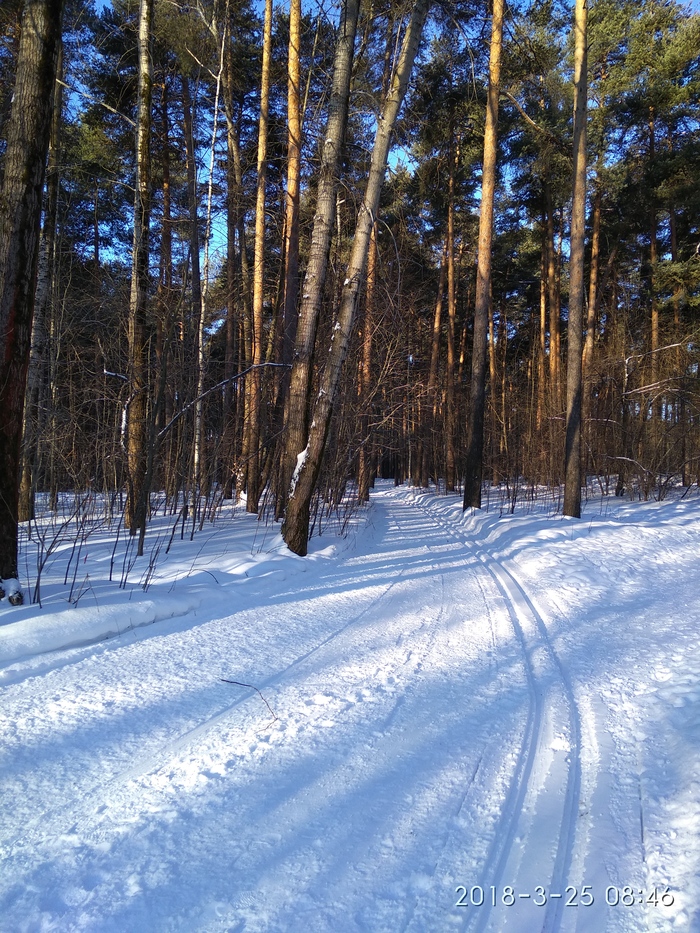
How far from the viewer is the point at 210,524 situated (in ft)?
32.6

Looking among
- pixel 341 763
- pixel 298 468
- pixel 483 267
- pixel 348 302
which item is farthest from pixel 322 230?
pixel 483 267

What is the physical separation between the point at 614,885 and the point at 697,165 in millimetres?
21829

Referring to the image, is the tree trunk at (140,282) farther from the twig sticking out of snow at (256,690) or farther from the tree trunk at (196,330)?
the twig sticking out of snow at (256,690)

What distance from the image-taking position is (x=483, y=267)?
14.2m

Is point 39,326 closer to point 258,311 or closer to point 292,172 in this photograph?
point 258,311

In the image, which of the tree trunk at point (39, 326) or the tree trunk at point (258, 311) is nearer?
the tree trunk at point (39, 326)

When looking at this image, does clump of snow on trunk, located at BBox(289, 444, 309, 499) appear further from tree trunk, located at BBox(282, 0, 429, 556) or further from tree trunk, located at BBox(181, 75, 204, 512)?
tree trunk, located at BBox(181, 75, 204, 512)

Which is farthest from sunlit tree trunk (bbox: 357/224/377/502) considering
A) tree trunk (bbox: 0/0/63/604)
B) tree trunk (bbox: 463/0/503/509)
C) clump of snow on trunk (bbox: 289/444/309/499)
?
tree trunk (bbox: 0/0/63/604)

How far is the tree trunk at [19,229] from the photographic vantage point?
425cm

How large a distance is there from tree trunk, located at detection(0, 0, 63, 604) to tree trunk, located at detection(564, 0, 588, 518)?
1048 centimetres

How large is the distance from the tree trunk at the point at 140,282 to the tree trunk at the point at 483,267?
29.2 feet
